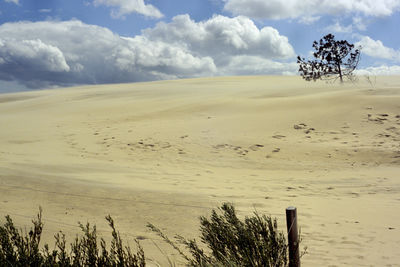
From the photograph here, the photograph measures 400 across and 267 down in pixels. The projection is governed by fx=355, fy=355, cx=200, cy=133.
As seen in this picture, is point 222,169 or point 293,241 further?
point 222,169

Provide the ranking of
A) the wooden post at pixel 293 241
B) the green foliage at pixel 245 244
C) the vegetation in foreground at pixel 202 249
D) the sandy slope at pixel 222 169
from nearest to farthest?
the vegetation in foreground at pixel 202 249 → the green foliage at pixel 245 244 → the wooden post at pixel 293 241 → the sandy slope at pixel 222 169

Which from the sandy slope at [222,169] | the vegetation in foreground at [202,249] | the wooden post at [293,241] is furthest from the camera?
the sandy slope at [222,169]

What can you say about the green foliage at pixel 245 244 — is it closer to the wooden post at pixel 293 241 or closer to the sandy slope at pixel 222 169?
the wooden post at pixel 293 241

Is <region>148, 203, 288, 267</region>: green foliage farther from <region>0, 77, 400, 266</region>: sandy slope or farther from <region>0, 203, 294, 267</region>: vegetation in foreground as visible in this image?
<region>0, 77, 400, 266</region>: sandy slope

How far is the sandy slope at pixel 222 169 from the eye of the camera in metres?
5.50

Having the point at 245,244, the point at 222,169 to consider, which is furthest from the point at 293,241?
the point at 222,169

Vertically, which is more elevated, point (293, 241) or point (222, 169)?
point (293, 241)

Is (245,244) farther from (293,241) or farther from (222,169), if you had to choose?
(222,169)

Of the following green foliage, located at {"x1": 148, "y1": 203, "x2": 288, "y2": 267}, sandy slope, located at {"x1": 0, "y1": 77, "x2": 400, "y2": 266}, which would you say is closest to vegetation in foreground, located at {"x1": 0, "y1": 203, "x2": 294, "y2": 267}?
green foliage, located at {"x1": 148, "y1": 203, "x2": 288, "y2": 267}

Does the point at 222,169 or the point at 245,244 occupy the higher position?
the point at 245,244

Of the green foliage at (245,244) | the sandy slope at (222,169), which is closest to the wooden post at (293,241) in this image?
the green foliage at (245,244)

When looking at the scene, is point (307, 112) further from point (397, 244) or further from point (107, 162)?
point (397, 244)

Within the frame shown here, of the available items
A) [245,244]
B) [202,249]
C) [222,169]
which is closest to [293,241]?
[245,244]

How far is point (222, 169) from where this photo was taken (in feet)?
32.5
